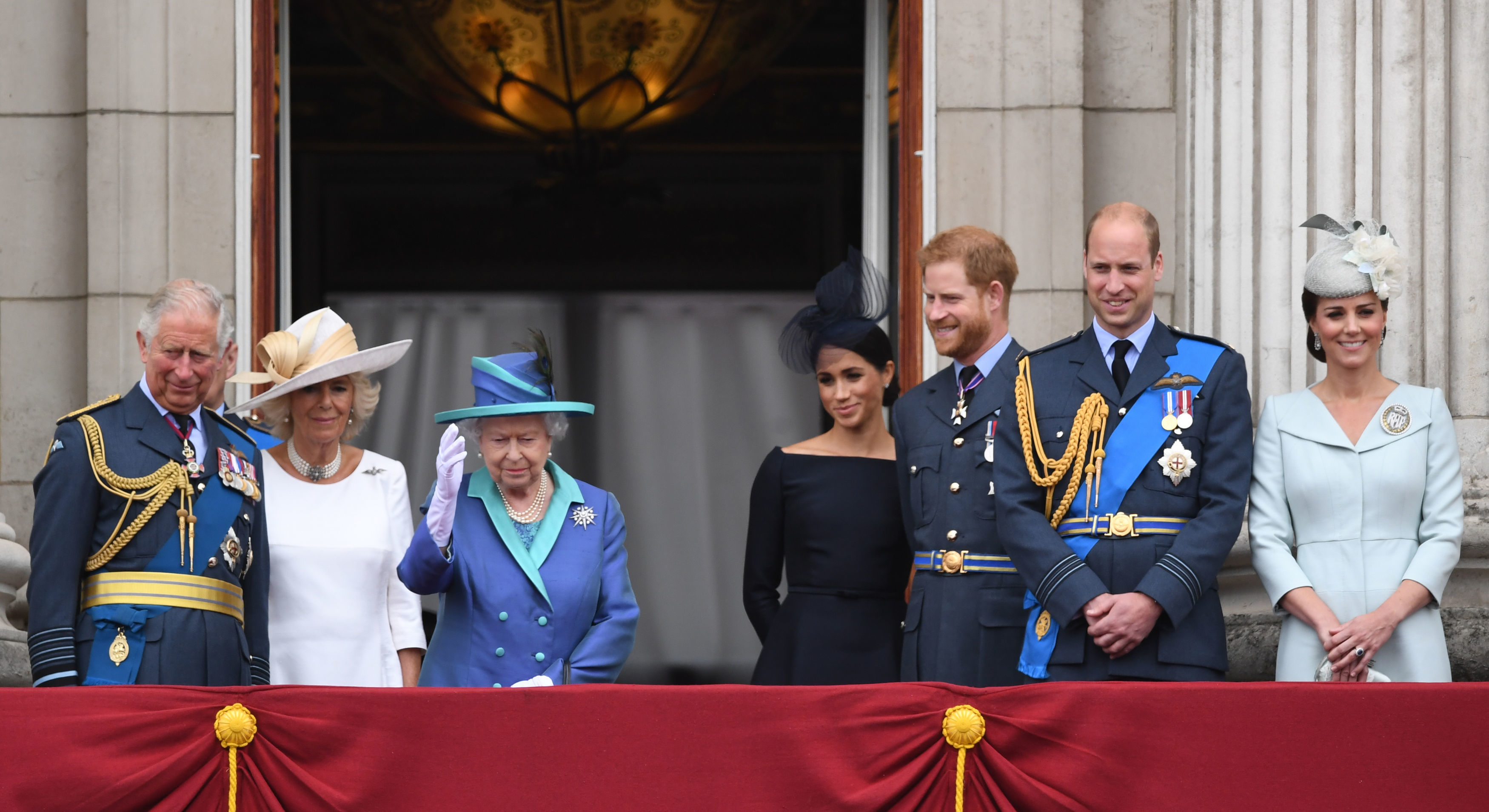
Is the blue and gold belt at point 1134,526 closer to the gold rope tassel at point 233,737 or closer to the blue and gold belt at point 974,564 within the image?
the blue and gold belt at point 974,564

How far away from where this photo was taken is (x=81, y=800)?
3.22 metres

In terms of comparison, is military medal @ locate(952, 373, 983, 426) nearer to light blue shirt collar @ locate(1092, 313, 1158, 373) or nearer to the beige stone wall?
light blue shirt collar @ locate(1092, 313, 1158, 373)

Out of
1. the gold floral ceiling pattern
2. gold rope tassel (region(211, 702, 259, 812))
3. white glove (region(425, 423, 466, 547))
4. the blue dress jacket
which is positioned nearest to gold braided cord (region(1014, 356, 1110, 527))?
the blue dress jacket

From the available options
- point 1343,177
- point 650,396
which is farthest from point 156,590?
point 650,396

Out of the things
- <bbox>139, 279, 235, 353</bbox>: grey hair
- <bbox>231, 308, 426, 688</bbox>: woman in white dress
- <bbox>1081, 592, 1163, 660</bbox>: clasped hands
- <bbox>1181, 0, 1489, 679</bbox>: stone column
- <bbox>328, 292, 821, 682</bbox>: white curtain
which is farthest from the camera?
<bbox>328, 292, 821, 682</bbox>: white curtain

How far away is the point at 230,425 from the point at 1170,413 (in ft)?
7.02

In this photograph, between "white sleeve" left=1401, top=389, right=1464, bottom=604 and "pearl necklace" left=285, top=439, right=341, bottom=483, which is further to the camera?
"pearl necklace" left=285, top=439, right=341, bottom=483

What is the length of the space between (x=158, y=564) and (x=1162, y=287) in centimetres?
357

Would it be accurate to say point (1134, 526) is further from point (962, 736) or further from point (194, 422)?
point (194, 422)

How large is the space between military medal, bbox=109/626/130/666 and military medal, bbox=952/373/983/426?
1937 mm

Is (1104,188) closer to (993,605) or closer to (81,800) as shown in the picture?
(993,605)

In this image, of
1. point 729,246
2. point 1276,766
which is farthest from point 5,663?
point 729,246

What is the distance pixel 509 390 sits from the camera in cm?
416

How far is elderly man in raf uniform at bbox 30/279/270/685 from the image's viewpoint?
3766mm
